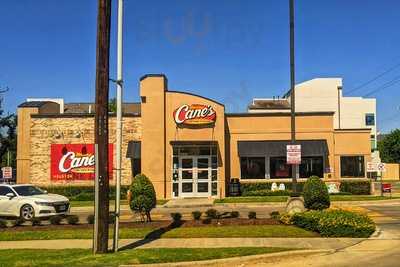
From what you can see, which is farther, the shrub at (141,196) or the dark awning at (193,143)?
the dark awning at (193,143)

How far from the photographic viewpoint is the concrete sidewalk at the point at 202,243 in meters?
13.6

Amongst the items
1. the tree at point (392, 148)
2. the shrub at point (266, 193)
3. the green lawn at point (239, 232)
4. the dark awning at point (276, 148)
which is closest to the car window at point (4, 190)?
the green lawn at point (239, 232)

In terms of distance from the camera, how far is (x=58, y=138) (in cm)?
3669

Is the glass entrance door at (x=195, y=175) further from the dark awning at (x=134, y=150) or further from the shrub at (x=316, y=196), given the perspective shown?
the shrub at (x=316, y=196)

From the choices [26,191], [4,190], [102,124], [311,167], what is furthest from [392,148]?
[102,124]

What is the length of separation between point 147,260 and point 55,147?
26.5 metres

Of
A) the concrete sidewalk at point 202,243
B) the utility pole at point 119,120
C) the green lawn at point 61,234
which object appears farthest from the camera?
Answer: the green lawn at point 61,234

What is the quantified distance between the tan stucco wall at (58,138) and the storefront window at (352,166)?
42.8ft

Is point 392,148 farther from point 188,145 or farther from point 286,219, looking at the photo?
point 286,219

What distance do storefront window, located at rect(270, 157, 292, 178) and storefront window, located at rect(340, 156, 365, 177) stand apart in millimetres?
3485

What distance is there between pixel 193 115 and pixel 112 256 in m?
22.8

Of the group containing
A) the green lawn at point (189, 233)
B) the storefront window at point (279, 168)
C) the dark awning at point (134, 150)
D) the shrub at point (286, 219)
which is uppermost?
the dark awning at point (134, 150)

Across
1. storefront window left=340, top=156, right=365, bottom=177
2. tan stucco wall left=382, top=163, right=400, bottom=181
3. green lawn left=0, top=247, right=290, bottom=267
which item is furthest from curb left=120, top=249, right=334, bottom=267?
tan stucco wall left=382, top=163, right=400, bottom=181

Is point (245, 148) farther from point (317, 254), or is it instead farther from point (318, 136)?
point (317, 254)
